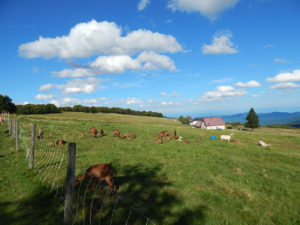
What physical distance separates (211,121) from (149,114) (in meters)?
69.0

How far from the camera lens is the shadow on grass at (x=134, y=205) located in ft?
16.9

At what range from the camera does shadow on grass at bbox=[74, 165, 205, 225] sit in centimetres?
514

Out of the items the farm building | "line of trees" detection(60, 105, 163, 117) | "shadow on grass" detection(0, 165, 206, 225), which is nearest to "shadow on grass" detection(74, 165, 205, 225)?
"shadow on grass" detection(0, 165, 206, 225)

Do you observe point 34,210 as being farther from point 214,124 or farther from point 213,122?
point 213,122

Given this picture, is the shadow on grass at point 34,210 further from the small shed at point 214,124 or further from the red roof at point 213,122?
the red roof at point 213,122

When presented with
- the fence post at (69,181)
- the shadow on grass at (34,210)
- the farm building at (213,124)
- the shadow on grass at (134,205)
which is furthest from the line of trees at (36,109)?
the fence post at (69,181)

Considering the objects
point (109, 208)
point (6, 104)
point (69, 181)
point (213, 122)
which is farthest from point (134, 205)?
point (6, 104)

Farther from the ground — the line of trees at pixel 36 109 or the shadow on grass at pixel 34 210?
the line of trees at pixel 36 109

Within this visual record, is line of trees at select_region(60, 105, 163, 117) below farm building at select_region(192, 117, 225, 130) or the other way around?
the other way around

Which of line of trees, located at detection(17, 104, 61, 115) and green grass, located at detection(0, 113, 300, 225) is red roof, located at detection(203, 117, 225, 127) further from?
line of trees, located at detection(17, 104, 61, 115)

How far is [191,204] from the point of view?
6.27m

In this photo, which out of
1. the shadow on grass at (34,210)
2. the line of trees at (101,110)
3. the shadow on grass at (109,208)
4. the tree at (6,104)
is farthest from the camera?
the line of trees at (101,110)

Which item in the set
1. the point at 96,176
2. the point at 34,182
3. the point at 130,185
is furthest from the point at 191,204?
the point at 34,182

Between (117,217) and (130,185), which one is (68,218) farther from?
(130,185)
